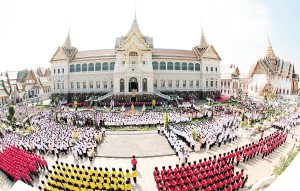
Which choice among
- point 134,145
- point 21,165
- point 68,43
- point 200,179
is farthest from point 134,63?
point 200,179

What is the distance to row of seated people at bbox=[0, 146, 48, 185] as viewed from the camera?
11117 mm

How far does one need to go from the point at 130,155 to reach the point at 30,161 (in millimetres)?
7294

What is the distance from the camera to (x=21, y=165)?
12.0 metres

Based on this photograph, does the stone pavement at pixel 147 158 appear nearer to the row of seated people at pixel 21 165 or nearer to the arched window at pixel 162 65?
the row of seated people at pixel 21 165

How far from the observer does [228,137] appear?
17.8m

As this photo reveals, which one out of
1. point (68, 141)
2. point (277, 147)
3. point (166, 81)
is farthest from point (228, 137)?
point (166, 81)

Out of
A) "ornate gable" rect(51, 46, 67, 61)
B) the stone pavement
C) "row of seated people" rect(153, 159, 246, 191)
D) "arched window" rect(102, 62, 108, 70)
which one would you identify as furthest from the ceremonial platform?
"ornate gable" rect(51, 46, 67, 61)

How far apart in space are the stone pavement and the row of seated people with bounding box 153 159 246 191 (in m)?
1.23

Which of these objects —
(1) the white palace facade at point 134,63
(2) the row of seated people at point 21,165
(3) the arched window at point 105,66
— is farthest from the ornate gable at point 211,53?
(2) the row of seated people at point 21,165

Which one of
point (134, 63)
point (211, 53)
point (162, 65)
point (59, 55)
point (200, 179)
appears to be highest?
point (211, 53)

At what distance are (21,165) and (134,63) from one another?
3290cm

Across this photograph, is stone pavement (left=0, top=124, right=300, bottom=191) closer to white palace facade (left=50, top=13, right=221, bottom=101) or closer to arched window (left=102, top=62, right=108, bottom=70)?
white palace facade (left=50, top=13, right=221, bottom=101)

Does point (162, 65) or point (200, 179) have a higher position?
point (162, 65)

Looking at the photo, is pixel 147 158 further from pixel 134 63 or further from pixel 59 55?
pixel 59 55
